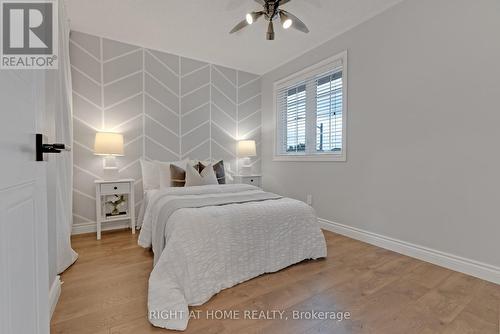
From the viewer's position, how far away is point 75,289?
1.70 meters

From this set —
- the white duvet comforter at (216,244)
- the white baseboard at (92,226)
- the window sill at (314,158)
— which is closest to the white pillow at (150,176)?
the white baseboard at (92,226)

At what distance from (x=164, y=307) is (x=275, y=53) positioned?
11.5 feet

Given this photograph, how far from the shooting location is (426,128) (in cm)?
222

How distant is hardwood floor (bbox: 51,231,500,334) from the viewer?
135cm

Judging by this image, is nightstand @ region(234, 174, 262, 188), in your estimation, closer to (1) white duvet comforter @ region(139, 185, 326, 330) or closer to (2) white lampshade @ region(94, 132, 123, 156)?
(1) white duvet comforter @ region(139, 185, 326, 330)

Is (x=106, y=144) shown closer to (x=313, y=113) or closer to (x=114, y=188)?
(x=114, y=188)

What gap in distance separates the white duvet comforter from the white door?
0.73 meters

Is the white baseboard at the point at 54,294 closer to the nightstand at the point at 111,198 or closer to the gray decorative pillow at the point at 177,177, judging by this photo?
the nightstand at the point at 111,198

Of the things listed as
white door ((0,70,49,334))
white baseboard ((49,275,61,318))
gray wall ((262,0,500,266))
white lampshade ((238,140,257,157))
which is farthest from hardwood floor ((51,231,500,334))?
white lampshade ((238,140,257,157))

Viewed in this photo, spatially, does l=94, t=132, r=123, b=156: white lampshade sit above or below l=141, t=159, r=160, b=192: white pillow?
above

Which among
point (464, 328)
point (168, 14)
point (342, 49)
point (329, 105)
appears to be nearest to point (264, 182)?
point (329, 105)

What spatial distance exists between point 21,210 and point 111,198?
2.72 m

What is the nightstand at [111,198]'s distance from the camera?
2.79m

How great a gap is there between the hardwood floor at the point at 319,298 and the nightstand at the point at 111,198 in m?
0.65
